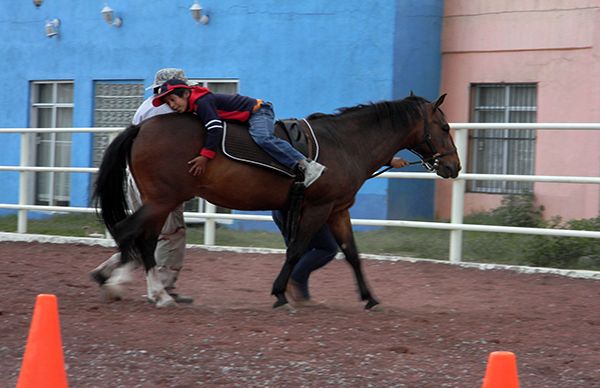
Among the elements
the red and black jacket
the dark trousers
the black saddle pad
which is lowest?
the dark trousers

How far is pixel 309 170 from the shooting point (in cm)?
778

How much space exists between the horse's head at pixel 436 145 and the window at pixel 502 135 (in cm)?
482

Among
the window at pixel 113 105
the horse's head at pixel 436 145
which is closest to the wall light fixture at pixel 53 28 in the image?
the window at pixel 113 105

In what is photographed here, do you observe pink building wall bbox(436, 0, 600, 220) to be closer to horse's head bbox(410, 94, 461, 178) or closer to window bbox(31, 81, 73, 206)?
horse's head bbox(410, 94, 461, 178)

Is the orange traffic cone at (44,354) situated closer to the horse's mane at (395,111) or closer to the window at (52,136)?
the horse's mane at (395,111)

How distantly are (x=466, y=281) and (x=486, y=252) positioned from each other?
1386 mm

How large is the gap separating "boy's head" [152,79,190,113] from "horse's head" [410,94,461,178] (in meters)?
2.02

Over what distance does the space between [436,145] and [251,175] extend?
1.69m

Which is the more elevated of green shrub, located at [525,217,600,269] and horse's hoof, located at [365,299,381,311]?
green shrub, located at [525,217,600,269]

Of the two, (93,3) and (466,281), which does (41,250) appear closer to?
(466,281)

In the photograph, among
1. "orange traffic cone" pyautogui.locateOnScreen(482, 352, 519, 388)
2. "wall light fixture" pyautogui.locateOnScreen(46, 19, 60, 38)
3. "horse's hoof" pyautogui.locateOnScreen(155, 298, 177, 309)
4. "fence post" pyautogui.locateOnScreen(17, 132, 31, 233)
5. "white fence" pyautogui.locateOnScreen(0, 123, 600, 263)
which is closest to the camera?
"orange traffic cone" pyautogui.locateOnScreen(482, 352, 519, 388)

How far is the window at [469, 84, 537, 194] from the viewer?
45.1 feet

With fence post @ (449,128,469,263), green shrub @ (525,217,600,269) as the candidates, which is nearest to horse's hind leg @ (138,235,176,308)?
fence post @ (449,128,469,263)

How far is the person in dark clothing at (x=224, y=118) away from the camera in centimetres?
769
